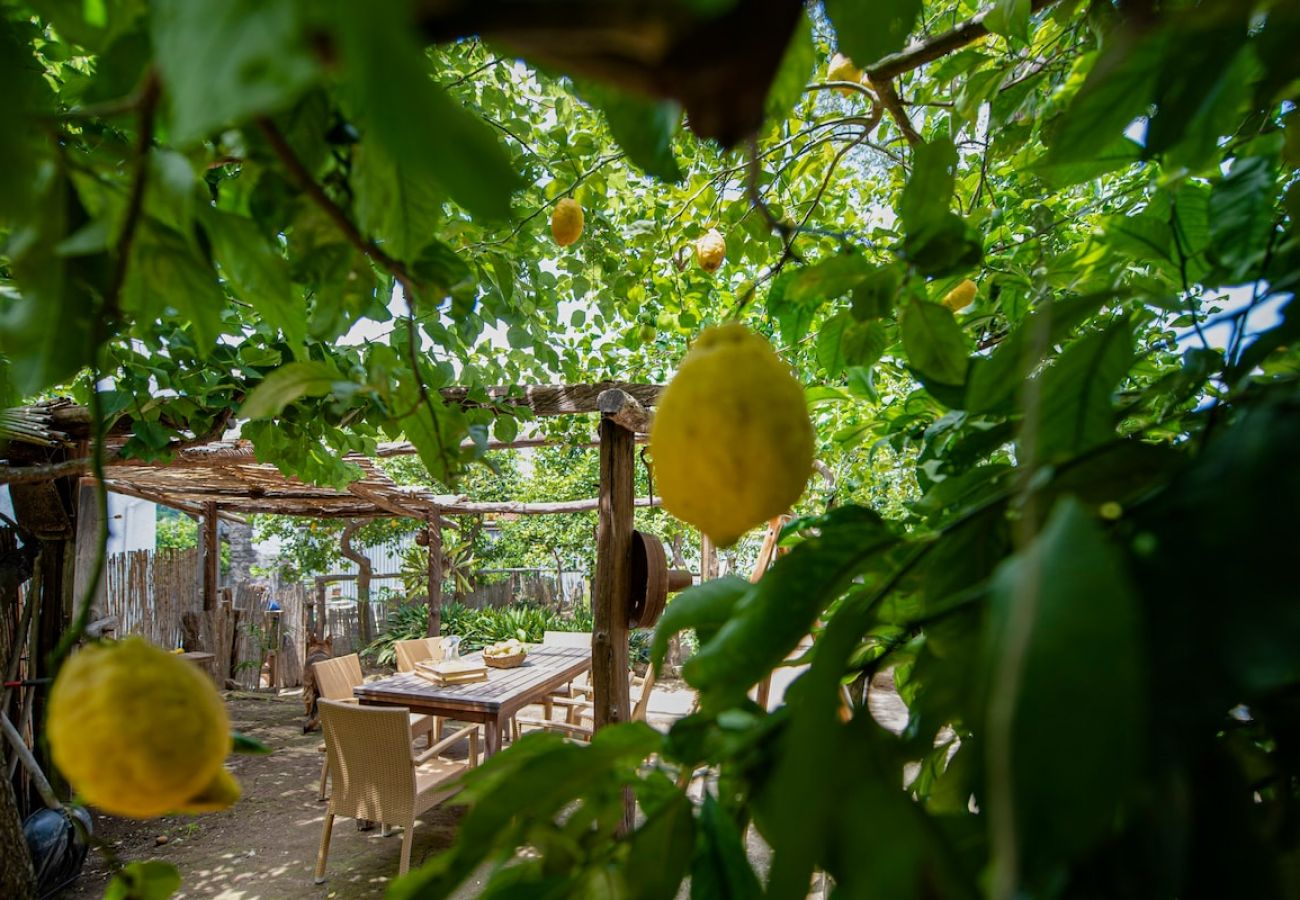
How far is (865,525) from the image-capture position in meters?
0.48

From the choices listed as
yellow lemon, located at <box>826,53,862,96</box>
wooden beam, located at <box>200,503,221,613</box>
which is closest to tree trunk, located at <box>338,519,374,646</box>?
wooden beam, located at <box>200,503,221,613</box>

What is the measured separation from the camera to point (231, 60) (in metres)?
0.16

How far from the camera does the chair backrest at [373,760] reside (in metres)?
3.62

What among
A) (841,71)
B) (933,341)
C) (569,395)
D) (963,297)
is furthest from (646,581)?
(933,341)

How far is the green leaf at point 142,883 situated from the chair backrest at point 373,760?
3.35m

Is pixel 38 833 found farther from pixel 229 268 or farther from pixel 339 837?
pixel 229 268

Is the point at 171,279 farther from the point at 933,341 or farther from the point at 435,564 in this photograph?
the point at 435,564

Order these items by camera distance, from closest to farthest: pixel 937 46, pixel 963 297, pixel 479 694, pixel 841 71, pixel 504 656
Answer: pixel 937 46 < pixel 963 297 < pixel 841 71 < pixel 479 694 < pixel 504 656

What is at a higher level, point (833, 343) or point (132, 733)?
point (833, 343)

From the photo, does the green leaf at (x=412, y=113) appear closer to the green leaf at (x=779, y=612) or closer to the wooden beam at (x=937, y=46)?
the green leaf at (x=779, y=612)

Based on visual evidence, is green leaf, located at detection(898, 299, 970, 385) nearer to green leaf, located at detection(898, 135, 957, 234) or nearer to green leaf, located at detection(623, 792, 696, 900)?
green leaf, located at detection(898, 135, 957, 234)

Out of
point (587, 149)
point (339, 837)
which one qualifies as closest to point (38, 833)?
point (339, 837)

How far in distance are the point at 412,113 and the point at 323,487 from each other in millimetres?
4185

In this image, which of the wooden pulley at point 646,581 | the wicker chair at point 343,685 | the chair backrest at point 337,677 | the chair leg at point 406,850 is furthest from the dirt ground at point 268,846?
the wooden pulley at point 646,581
